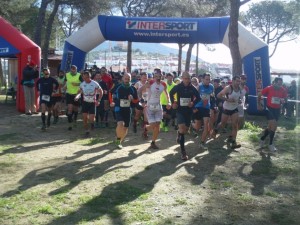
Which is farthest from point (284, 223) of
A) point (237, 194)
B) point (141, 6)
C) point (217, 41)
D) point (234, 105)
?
point (141, 6)

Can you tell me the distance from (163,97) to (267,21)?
3742 cm

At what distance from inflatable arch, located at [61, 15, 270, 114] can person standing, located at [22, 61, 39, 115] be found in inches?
79.2

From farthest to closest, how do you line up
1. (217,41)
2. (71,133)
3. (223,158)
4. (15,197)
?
(217,41) < (71,133) < (223,158) < (15,197)

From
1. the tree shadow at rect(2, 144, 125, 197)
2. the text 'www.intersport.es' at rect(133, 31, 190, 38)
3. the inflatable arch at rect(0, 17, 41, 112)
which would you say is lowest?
the tree shadow at rect(2, 144, 125, 197)

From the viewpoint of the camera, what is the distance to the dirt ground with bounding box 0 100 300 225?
4.96 m

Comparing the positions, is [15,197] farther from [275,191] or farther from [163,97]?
[163,97]

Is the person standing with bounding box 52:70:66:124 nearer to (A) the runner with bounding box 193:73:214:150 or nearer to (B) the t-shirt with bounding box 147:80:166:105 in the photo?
(B) the t-shirt with bounding box 147:80:166:105

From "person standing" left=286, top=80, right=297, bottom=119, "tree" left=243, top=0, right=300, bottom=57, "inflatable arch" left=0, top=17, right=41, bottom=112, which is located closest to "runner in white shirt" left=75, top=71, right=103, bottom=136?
"inflatable arch" left=0, top=17, right=41, bottom=112

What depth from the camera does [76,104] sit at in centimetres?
1115

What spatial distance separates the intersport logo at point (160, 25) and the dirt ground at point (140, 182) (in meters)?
5.57

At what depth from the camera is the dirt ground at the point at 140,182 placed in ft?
16.3

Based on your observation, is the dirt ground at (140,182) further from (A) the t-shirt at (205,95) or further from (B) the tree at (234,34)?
(B) the tree at (234,34)

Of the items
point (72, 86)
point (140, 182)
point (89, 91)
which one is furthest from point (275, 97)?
point (72, 86)

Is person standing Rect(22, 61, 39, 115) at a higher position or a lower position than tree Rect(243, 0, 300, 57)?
lower
